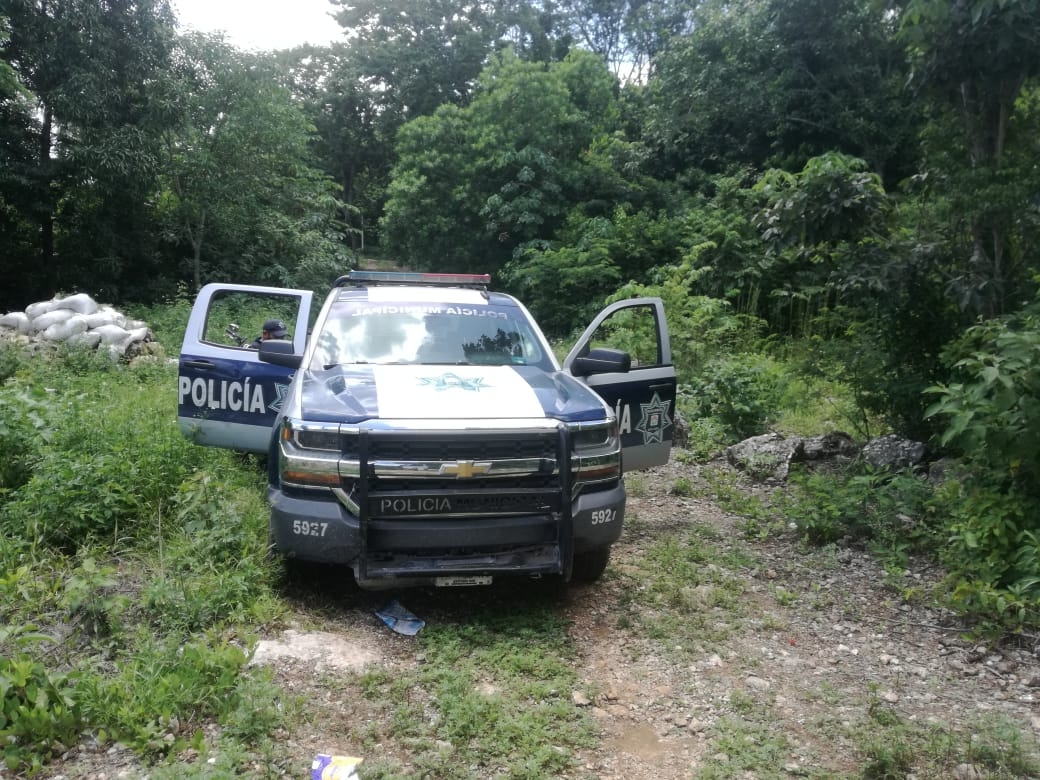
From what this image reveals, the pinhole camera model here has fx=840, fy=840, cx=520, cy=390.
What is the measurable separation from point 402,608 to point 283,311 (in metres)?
16.5

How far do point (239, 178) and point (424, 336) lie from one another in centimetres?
1764

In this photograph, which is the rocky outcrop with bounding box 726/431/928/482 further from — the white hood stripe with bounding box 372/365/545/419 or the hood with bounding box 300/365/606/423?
the white hood stripe with bounding box 372/365/545/419

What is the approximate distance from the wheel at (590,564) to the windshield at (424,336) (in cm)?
134

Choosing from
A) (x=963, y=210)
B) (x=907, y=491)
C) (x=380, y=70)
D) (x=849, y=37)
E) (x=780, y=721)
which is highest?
(x=380, y=70)

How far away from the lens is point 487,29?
1217 inches

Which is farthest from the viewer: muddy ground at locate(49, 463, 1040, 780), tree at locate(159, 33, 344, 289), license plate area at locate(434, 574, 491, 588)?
tree at locate(159, 33, 344, 289)

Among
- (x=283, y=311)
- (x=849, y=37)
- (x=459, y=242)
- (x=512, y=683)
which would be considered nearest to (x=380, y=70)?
(x=459, y=242)

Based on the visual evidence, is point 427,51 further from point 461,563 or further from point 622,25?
point 461,563

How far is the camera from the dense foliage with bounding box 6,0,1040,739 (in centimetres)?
535

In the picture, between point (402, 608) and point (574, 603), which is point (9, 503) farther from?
point (574, 603)

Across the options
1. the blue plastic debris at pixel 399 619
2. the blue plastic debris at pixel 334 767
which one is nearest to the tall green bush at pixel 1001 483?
the blue plastic debris at pixel 399 619

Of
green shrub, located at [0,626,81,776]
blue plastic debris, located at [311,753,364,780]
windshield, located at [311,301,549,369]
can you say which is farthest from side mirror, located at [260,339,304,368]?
blue plastic debris, located at [311,753,364,780]

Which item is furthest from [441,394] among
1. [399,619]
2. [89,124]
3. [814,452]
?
[89,124]

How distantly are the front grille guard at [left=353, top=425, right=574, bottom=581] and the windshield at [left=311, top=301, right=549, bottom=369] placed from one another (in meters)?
1.23
